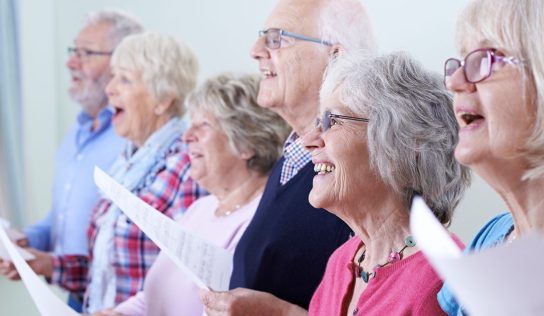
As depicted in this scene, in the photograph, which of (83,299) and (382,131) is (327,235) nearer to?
(382,131)

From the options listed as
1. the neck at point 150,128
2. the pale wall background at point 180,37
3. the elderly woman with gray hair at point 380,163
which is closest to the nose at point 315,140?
the elderly woman with gray hair at point 380,163

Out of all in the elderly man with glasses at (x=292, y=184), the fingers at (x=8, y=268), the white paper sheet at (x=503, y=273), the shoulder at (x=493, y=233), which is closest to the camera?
the white paper sheet at (x=503, y=273)

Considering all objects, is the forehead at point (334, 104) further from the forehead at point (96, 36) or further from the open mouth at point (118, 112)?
the forehead at point (96, 36)

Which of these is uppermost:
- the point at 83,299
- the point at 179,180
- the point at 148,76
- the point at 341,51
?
the point at 341,51

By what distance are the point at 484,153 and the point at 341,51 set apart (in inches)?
32.8

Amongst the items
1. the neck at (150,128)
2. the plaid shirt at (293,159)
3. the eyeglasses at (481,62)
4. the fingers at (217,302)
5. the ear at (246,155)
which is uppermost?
the eyeglasses at (481,62)

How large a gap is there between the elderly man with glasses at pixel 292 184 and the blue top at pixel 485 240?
496 millimetres

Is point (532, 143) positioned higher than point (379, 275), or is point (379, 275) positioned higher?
point (532, 143)

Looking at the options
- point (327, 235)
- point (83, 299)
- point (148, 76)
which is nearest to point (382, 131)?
point (327, 235)

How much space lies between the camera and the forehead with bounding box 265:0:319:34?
1.99 meters

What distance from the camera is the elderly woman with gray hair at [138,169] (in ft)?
8.73

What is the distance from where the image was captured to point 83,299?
3076 millimetres

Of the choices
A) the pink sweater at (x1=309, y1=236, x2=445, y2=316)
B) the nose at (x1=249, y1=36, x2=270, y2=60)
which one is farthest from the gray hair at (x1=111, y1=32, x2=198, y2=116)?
the pink sweater at (x1=309, y1=236, x2=445, y2=316)

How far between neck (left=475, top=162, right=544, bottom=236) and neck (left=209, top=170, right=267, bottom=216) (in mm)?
1212
